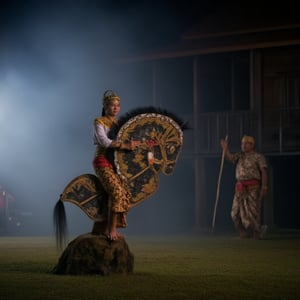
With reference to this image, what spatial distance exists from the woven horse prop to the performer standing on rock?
0.21ft

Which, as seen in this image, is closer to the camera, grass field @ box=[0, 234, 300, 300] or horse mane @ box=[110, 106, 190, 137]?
grass field @ box=[0, 234, 300, 300]

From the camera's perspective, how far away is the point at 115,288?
8.85 metres

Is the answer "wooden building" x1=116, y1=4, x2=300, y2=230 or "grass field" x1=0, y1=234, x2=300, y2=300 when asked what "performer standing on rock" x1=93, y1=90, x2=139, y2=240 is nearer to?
"grass field" x1=0, y1=234, x2=300, y2=300

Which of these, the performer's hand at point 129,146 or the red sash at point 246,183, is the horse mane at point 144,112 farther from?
the red sash at point 246,183

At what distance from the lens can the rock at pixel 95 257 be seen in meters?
9.98

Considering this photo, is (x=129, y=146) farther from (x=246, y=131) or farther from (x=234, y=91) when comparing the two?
(x=234, y=91)

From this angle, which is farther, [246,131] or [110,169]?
[246,131]

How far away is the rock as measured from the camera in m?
9.98

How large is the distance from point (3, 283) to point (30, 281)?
29 centimetres

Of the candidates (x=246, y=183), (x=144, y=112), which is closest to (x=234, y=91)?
(x=246, y=183)

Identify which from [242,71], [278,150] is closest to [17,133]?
[242,71]

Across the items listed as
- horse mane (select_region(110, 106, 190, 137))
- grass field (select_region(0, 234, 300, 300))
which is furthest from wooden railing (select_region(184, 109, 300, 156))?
horse mane (select_region(110, 106, 190, 137))

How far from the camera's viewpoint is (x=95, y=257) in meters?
9.98

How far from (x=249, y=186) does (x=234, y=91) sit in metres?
8.23
